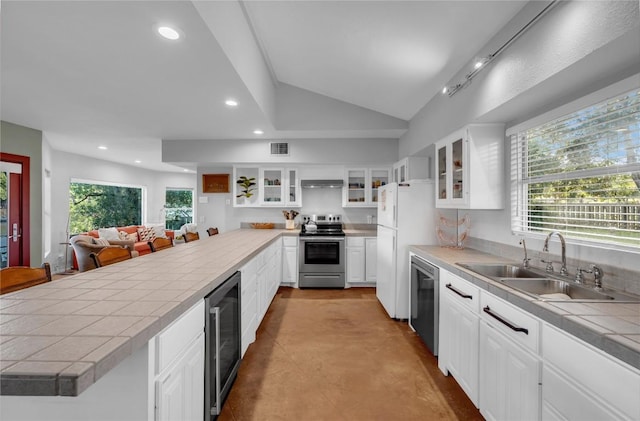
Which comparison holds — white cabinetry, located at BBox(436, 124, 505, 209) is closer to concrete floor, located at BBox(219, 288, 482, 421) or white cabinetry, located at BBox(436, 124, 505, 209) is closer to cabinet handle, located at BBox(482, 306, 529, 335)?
cabinet handle, located at BBox(482, 306, 529, 335)

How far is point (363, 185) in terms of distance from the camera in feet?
16.3

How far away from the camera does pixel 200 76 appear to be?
2365 millimetres

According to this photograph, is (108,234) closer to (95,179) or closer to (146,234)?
(146,234)

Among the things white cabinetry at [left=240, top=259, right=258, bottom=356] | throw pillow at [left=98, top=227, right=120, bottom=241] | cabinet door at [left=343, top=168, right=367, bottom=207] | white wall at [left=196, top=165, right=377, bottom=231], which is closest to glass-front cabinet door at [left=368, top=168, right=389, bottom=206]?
cabinet door at [left=343, top=168, right=367, bottom=207]

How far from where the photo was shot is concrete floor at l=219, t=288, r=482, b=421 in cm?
190

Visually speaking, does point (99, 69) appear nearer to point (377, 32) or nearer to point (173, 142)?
point (377, 32)

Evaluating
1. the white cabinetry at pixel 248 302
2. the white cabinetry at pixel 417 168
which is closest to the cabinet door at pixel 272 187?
the white cabinetry at pixel 417 168

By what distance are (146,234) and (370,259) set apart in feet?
17.8

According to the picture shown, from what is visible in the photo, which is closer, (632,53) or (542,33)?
(632,53)

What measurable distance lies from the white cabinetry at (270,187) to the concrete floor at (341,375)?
2.06 m

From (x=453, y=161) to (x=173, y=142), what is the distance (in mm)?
4113

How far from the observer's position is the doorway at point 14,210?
150 inches

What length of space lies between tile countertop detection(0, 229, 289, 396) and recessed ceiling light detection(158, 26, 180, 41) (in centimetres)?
144

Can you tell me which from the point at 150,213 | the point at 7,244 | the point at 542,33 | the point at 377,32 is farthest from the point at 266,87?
the point at 150,213
